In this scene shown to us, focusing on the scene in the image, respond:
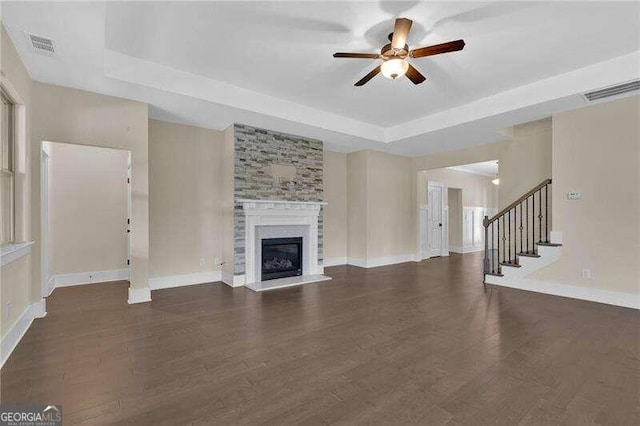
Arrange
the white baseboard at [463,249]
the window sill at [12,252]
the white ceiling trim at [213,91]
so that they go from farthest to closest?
the white baseboard at [463,249] → the white ceiling trim at [213,91] → the window sill at [12,252]

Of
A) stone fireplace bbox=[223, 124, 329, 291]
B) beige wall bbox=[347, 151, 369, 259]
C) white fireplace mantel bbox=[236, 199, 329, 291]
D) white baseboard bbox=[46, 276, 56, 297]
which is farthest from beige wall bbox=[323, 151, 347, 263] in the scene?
white baseboard bbox=[46, 276, 56, 297]

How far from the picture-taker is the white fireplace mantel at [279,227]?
209 inches

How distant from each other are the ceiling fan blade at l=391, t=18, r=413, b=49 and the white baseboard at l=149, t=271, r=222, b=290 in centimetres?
465

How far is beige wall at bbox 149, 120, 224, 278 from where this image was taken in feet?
16.3

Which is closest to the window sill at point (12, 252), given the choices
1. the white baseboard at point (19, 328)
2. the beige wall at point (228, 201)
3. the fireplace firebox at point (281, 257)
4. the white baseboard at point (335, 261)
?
the white baseboard at point (19, 328)

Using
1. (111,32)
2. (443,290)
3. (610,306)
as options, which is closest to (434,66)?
(443,290)

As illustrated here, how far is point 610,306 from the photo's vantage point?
13.3 feet

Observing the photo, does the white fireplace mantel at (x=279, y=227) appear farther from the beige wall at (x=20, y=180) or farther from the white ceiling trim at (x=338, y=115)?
the beige wall at (x=20, y=180)

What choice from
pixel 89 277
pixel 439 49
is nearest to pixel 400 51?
pixel 439 49

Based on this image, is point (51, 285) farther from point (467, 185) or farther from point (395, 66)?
point (467, 185)

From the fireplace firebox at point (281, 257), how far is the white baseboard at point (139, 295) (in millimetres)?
1882

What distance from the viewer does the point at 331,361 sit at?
8.27ft

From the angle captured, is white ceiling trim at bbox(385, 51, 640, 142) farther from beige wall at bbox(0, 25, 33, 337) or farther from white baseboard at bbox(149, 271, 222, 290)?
beige wall at bbox(0, 25, 33, 337)

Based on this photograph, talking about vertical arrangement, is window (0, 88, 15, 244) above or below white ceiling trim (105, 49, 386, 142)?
below
